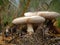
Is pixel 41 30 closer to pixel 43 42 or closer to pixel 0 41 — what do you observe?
pixel 43 42

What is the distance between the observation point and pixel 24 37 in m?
0.98

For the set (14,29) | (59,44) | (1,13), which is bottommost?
(59,44)

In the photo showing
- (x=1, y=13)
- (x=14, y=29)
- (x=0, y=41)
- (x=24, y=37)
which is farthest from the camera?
(x=14, y=29)

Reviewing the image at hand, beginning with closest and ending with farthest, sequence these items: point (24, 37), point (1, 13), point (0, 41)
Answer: point (24, 37) < point (0, 41) < point (1, 13)

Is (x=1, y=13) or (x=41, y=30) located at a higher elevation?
(x=1, y=13)

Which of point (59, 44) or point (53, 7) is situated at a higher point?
point (53, 7)

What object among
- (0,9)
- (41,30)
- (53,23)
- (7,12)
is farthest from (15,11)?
(41,30)

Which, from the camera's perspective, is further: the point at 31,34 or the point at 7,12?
the point at 7,12

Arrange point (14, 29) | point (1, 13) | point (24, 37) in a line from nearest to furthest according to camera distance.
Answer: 1. point (24, 37)
2. point (1, 13)
3. point (14, 29)

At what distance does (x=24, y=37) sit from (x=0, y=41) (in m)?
0.22

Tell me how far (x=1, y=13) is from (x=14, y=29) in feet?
0.56

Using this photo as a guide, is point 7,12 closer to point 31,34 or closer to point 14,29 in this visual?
point 14,29

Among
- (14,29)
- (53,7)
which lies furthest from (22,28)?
(53,7)

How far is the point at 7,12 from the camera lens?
1330 mm
